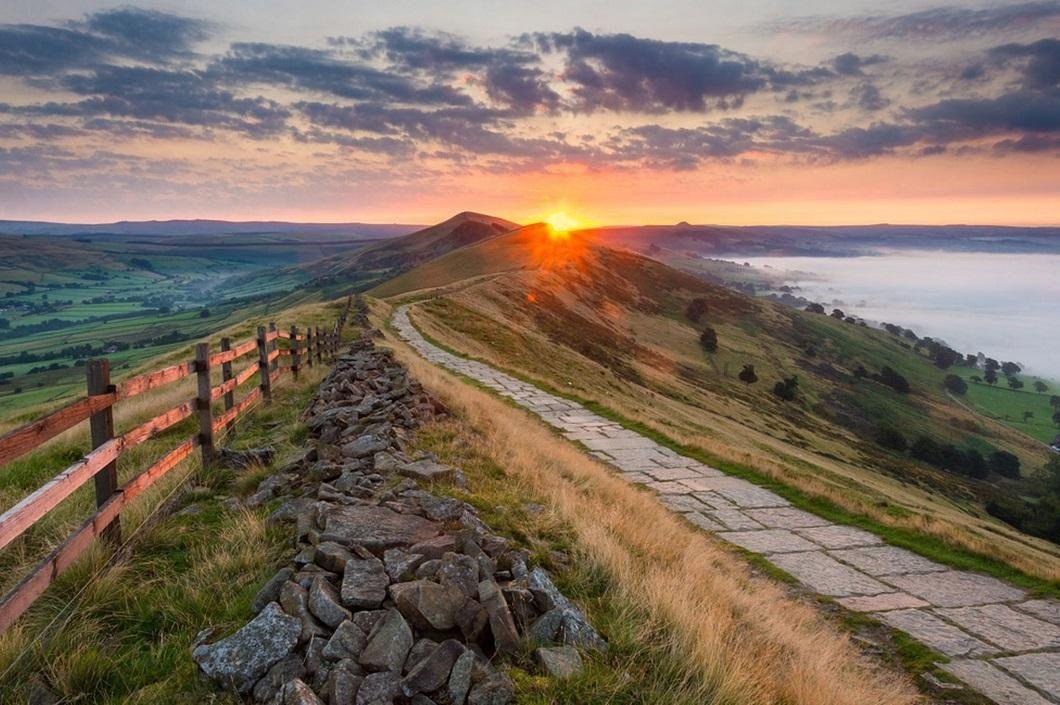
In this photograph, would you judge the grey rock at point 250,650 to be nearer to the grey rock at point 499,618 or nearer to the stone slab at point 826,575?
the grey rock at point 499,618

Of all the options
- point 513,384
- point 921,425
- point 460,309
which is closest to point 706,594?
point 513,384

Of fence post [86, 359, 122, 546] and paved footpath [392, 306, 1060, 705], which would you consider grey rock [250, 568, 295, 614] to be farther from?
paved footpath [392, 306, 1060, 705]

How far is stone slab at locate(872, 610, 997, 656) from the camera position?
654 cm

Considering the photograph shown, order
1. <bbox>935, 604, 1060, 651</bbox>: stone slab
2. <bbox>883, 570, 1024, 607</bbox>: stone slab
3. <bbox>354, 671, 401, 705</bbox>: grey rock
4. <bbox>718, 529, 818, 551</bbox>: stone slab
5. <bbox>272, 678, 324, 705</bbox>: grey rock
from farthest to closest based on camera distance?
<bbox>718, 529, 818, 551</bbox>: stone slab → <bbox>883, 570, 1024, 607</bbox>: stone slab → <bbox>935, 604, 1060, 651</bbox>: stone slab → <bbox>354, 671, 401, 705</bbox>: grey rock → <bbox>272, 678, 324, 705</bbox>: grey rock

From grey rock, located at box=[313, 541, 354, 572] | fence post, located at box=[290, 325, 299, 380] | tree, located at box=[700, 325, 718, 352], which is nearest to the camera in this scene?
grey rock, located at box=[313, 541, 354, 572]

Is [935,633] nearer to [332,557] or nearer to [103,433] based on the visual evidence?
[332,557]

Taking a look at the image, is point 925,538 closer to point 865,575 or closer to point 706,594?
point 865,575

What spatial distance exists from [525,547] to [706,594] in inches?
70.2

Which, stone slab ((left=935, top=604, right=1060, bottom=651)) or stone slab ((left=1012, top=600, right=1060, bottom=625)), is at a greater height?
stone slab ((left=935, top=604, right=1060, bottom=651))

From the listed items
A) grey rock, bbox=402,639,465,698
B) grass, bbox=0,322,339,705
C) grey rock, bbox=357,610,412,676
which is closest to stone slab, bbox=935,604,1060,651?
grey rock, bbox=402,639,465,698

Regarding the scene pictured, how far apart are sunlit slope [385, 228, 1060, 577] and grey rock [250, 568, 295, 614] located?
382 inches

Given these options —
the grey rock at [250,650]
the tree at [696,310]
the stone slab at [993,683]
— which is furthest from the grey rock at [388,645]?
the tree at [696,310]

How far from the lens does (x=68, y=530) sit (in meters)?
6.61

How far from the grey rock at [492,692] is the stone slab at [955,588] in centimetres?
648
